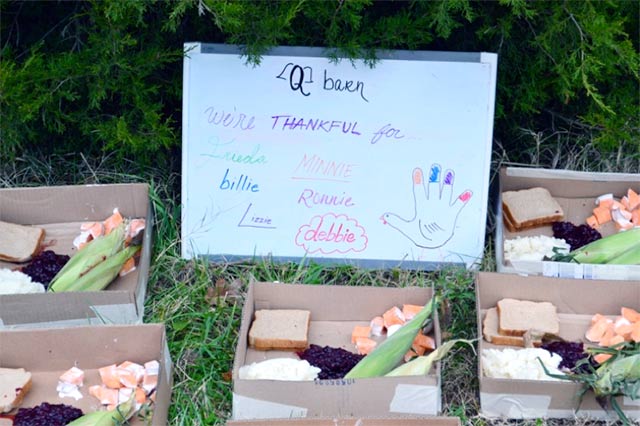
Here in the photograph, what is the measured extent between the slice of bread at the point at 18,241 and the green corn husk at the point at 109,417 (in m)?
0.75

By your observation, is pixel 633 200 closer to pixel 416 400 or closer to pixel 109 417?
pixel 416 400

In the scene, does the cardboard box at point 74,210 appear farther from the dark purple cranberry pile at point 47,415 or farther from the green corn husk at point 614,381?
the green corn husk at point 614,381

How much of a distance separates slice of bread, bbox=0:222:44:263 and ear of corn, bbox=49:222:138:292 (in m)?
0.18

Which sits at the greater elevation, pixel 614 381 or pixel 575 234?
pixel 575 234

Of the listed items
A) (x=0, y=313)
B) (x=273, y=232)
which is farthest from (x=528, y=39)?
(x=0, y=313)

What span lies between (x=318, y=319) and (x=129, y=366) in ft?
2.03

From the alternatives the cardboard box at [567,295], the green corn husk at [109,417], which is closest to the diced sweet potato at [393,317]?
the cardboard box at [567,295]

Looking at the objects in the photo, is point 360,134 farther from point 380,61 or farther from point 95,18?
point 95,18

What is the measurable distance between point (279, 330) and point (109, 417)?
57 cm

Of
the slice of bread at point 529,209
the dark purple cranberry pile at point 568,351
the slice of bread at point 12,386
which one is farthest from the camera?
the slice of bread at point 529,209

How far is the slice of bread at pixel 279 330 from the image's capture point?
9.31ft

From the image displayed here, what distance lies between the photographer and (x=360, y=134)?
317 cm

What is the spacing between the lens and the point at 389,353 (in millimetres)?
2701

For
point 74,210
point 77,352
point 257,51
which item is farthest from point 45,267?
point 257,51
